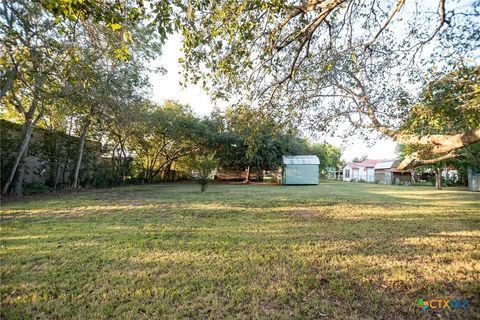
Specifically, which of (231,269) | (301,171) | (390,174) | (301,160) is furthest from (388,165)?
(231,269)

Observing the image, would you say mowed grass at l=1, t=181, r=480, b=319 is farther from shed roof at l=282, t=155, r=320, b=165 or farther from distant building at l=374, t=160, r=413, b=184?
distant building at l=374, t=160, r=413, b=184

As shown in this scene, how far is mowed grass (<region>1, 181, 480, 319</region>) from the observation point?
81.3 inches

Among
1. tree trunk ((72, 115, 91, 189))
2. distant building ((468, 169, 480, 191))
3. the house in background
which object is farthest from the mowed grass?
the house in background

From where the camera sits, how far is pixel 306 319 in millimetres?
1928

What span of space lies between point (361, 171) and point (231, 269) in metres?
39.6

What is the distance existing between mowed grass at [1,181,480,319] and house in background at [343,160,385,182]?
3283 centimetres

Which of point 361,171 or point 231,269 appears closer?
point 231,269

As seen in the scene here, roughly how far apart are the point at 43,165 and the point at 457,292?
14.4 metres

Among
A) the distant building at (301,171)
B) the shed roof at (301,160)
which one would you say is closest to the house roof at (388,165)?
the shed roof at (301,160)

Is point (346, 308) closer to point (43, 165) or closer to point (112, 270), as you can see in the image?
point (112, 270)

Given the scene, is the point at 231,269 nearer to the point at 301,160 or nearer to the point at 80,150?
the point at 80,150

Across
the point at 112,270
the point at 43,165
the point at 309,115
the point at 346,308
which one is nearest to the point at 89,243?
the point at 112,270

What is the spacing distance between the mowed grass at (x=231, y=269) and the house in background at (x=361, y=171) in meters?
32.8

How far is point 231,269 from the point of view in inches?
112
